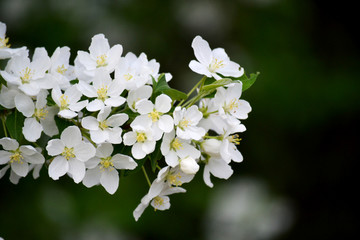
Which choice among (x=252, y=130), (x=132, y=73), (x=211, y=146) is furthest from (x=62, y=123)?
(x=252, y=130)

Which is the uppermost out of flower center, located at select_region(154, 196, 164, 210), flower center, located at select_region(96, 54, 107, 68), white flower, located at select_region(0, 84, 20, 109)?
flower center, located at select_region(96, 54, 107, 68)

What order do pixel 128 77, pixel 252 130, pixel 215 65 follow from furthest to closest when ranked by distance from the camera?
pixel 252 130 → pixel 215 65 → pixel 128 77

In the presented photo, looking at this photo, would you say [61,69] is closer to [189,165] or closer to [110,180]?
[110,180]

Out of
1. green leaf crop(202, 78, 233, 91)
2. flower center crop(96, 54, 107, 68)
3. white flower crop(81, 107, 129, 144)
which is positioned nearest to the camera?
white flower crop(81, 107, 129, 144)

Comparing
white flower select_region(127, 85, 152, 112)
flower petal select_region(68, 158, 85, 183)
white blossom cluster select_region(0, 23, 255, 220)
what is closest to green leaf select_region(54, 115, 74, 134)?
white blossom cluster select_region(0, 23, 255, 220)

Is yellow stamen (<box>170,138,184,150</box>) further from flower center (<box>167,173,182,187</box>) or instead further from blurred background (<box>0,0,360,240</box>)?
blurred background (<box>0,0,360,240</box>)

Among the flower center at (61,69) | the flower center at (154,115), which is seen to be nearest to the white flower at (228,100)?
the flower center at (154,115)
